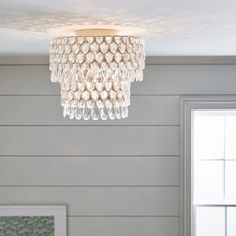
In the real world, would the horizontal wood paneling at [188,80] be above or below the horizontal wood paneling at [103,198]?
above

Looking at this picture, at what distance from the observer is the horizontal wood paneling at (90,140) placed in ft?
9.00

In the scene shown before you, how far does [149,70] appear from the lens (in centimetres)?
275

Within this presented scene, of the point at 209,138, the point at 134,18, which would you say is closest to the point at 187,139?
the point at 209,138

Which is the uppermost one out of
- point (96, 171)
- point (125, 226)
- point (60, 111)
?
point (60, 111)

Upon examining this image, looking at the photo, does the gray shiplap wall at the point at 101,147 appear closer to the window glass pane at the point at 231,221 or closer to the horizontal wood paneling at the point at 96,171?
the horizontal wood paneling at the point at 96,171

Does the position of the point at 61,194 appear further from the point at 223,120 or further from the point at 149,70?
the point at 223,120

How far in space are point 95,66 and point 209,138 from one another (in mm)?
1518

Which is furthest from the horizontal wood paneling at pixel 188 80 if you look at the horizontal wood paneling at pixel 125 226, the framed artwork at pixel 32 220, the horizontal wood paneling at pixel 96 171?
the framed artwork at pixel 32 220

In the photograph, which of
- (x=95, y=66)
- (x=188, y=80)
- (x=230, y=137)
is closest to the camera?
(x=95, y=66)

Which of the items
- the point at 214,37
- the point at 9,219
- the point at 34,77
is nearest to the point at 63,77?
the point at 214,37

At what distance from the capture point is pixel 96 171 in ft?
9.06

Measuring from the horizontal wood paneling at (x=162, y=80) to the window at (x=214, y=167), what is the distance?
0.78 feet

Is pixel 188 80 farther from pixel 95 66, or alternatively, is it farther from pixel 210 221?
pixel 95 66

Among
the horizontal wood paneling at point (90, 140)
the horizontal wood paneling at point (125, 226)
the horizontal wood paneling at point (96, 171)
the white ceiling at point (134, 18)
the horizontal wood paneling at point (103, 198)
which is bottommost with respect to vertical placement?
the horizontal wood paneling at point (125, 226)
